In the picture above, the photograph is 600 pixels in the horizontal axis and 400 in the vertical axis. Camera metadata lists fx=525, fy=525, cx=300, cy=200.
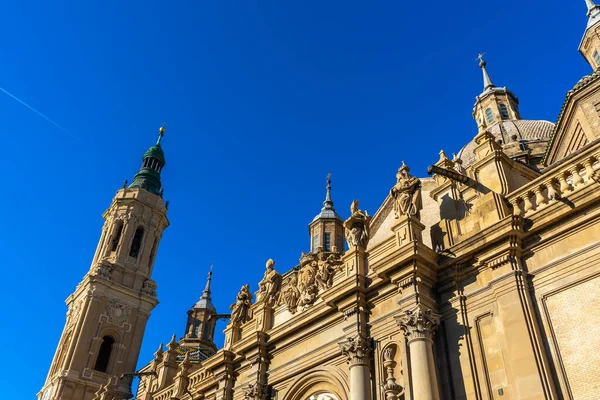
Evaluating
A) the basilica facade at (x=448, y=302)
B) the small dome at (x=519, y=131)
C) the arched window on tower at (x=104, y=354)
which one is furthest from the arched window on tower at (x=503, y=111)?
the arched window on tower at (x=104, y=354)

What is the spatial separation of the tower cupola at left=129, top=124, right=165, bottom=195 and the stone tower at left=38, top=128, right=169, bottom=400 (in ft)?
0.93

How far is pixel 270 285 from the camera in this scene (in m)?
20.4

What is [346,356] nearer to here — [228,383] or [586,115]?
[228,383]

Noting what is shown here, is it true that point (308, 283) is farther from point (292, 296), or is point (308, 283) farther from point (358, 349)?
point (358, 349)

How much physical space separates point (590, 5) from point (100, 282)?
135 ft

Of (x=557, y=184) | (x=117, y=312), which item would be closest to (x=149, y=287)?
(x=117, y=312)

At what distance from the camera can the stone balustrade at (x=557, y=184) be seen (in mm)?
11344

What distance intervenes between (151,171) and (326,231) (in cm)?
2190

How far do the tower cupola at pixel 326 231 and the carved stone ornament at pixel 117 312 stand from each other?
1623cm

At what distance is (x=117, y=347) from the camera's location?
1633 inches

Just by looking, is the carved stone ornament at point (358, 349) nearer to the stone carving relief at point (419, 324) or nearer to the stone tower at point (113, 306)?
the stone carving relief at point (419, 324)

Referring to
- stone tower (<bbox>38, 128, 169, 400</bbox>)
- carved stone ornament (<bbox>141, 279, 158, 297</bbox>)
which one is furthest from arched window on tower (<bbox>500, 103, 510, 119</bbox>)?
carved stone ornament (<bbox>141, 279, 158, 297</bbox>)

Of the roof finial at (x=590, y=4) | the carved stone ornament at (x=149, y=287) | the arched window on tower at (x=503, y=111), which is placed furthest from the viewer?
the arched window on tower at (x=503, y=111)

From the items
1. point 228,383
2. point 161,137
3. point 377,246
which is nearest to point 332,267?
point 377,246
